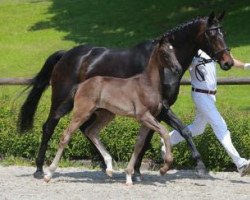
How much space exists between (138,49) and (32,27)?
66.7ft

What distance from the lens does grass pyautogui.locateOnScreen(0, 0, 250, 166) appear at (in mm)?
22484

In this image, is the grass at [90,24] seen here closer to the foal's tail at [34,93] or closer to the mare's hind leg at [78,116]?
the foal's tail at [34,93]

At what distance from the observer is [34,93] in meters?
9.23

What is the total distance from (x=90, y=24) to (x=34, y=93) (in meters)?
18.8

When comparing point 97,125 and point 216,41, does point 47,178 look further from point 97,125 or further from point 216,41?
point 216,41

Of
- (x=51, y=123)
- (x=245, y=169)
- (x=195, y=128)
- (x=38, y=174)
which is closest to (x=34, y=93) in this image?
(x=51, y=123)

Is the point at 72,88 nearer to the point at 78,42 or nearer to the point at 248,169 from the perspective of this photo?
the point at 248,169

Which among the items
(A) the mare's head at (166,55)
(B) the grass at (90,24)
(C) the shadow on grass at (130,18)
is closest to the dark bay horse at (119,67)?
(A) the mare's head at (166,55)

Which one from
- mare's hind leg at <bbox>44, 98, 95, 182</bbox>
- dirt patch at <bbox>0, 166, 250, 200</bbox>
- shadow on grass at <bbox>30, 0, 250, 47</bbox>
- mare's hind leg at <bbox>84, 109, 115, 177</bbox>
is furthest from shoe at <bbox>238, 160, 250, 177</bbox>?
shadow on grass at <bbox>30, 0, 250, 47</bbox>

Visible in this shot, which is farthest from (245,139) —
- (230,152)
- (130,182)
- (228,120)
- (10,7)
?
(10,7)

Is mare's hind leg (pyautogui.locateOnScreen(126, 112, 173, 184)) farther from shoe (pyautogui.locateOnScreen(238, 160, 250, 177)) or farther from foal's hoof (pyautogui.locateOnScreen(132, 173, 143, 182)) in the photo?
shoe (pyautogui.locateOnScreen(238, 160, 250, 177))

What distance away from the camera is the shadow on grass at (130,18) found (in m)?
24.7

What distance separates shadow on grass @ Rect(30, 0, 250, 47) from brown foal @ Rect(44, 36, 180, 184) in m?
14.1

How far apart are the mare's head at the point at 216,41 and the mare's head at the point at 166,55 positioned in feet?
1.34
